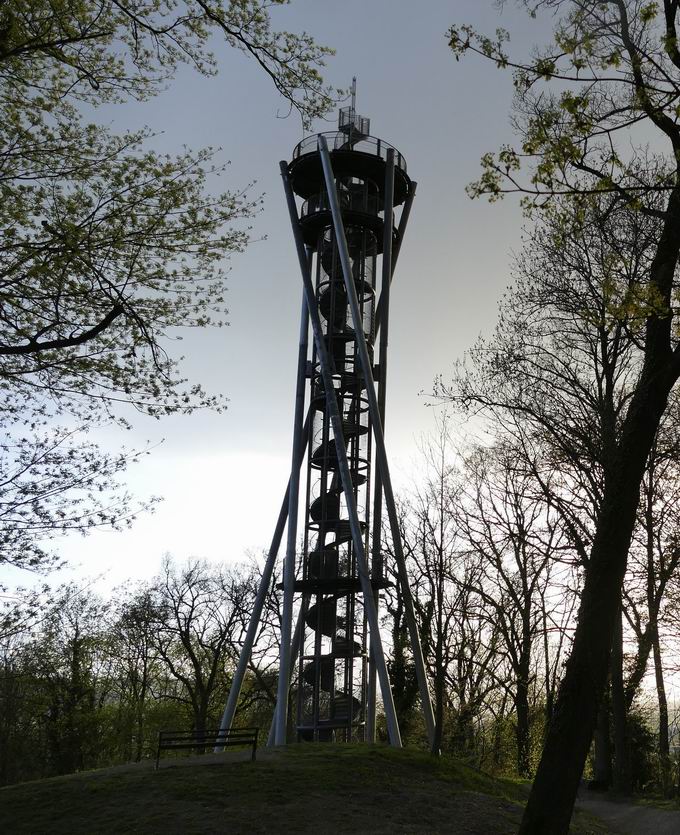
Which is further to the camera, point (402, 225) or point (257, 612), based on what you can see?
point (402, 225)

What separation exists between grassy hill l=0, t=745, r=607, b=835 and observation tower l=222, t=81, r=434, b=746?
2.86m

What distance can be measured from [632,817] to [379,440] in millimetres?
8559

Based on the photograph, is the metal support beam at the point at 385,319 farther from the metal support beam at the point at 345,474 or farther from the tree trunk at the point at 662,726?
the tree trunk at the point at 662,726

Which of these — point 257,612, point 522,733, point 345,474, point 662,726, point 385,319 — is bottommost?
point 522,733

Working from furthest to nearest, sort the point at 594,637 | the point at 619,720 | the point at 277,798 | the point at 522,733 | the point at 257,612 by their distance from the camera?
the point at 522,733, the point at 257,612, the point at 619,720, the point at 277,798, the point at 594,637

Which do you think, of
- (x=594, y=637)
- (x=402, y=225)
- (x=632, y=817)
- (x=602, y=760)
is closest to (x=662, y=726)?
(x=602, y=760)

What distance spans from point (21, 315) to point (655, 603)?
43.5 feet

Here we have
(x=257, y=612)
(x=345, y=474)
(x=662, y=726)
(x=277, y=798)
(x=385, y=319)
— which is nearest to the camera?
(x=277, y=798)

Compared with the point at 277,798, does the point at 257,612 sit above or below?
above

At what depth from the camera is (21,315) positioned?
711 centimetres

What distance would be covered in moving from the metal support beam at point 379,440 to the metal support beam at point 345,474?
55 centimetres

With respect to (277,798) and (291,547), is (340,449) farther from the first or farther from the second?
(277,798)

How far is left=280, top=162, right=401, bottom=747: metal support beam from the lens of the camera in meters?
14.9

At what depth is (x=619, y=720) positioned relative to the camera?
1457 centimetres
